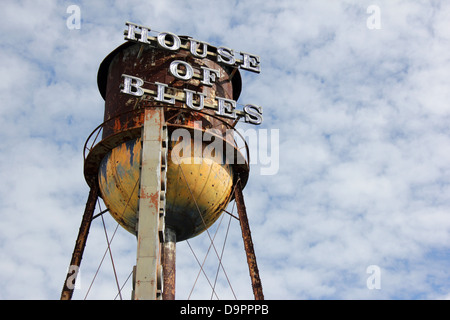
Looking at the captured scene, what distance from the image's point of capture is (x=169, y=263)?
18906mm

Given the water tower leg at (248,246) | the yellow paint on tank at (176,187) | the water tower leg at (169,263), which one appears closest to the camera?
the water tower leg at (248,246)

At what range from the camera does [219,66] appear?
20.6 metres

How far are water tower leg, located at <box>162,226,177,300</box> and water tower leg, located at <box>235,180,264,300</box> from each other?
229 cm

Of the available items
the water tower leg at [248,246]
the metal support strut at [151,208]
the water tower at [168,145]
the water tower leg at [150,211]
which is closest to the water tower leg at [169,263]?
the water tower at [168,145]

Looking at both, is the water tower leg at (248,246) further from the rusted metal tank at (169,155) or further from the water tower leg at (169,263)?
the water tower leg at (169,263)

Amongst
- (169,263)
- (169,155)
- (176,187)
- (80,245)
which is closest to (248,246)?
(169,263)

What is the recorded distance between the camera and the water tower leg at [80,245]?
17.1m

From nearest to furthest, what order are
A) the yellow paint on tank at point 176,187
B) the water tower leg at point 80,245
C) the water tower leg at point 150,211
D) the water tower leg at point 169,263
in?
the water tower leg at point 150,211 < the water tower leg at point 80,245 < the yellow paint on tank at point 176,187 < the water tower leg at point 169,263

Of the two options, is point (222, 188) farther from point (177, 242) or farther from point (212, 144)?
point (177, 242)

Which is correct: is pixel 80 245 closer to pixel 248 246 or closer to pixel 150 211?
pixel 150 211

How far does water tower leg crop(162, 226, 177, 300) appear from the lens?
60.7ft

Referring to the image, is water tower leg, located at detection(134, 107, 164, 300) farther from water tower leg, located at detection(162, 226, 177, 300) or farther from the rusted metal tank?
water tower leg, located at detection(162, 226, 177, 300)
